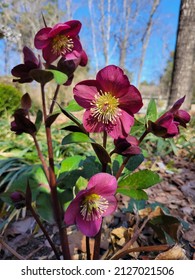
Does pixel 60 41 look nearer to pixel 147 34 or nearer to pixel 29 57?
pixel 29 57

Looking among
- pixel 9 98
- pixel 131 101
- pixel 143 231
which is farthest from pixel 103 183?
pixel 9 98

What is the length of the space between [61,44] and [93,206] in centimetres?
31

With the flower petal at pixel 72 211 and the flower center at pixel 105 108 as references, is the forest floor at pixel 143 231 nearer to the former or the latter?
the flower petal at pixel 72 211

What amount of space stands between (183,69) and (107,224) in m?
2.80

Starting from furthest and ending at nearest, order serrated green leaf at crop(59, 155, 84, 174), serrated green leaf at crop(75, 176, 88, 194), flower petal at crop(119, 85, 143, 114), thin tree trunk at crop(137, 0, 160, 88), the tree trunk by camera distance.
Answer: thin tree trunk at crop(137, 0, 160, 88) < the tree trunk < serrated green leaf at crop(59, 155, 84, 174) < serrated green leaf at crop(75, 176, 88, 194) < flower petal at crop(119, 85, 143, 114)

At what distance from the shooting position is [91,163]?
57cm

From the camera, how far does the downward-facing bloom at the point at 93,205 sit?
47 cm

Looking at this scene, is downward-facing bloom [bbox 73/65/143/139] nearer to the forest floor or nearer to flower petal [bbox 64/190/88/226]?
flower petal [bbox 64/190/88/226]

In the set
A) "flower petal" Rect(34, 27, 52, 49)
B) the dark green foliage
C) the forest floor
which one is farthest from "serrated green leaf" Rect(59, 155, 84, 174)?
the dark green foliage

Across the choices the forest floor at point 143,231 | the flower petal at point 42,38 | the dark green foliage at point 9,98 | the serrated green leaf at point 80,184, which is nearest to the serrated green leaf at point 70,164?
the serrated green leaf at point 80,184

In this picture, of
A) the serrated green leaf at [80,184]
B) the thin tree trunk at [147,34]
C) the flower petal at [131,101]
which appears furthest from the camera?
the thin tree trunk at [147,34]

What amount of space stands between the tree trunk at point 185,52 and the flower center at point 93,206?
3.02 meters

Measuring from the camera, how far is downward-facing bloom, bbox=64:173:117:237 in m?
0.47

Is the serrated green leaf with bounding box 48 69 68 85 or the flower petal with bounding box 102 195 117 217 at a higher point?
the serrated green leaf with bounding box 48 69 68 85
